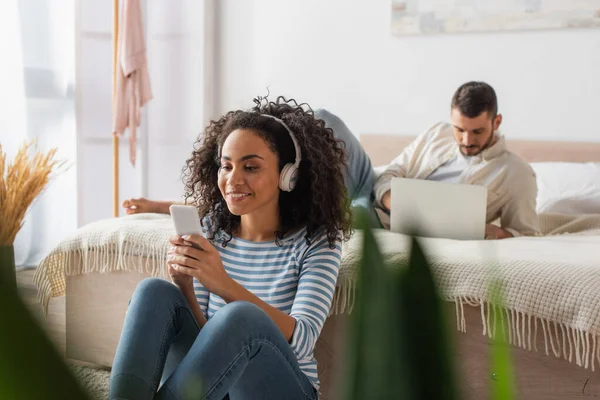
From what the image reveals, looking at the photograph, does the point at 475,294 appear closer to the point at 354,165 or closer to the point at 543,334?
the point at 543,334

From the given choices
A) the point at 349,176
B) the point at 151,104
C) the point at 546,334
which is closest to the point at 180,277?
the point at 546,334

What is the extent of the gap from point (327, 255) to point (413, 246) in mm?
1322

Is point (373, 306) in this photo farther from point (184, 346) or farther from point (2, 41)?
point (2, 41)

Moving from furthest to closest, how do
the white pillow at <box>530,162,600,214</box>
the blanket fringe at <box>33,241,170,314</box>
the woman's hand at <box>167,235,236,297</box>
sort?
the white pillow at <box>530,162,600,214</box> < the blanket fringe at <box>33,241,170,314</box> < the woman's hand at <box>167,235,236,297</box>

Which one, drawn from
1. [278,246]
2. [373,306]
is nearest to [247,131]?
[278,246]

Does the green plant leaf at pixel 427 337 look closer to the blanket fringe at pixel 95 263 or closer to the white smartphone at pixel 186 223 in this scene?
the white smartphone at pixel 186 223

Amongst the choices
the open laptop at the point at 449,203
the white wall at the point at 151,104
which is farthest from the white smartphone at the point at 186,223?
the white wall at the point at 151,104

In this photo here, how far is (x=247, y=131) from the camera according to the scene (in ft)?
5.27

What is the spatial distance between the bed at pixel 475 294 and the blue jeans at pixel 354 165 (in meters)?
0.51

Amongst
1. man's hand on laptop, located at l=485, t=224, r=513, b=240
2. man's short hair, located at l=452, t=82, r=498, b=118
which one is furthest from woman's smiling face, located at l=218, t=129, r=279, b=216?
man's short hair, located at l=452, t=82, r=498, b=118

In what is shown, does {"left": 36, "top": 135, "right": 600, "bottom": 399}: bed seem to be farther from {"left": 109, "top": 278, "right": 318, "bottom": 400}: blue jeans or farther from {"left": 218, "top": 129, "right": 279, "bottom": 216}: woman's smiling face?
{"left": 218, "top": 129, "right": 279, "bottom": 216}: woman's smiling face

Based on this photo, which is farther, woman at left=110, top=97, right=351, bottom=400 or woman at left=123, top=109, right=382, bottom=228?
woman at left=123, top=109, right=382, bottom=228

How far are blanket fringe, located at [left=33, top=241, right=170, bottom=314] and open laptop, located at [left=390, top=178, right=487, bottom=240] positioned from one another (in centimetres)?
63

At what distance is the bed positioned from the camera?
1524 mm
